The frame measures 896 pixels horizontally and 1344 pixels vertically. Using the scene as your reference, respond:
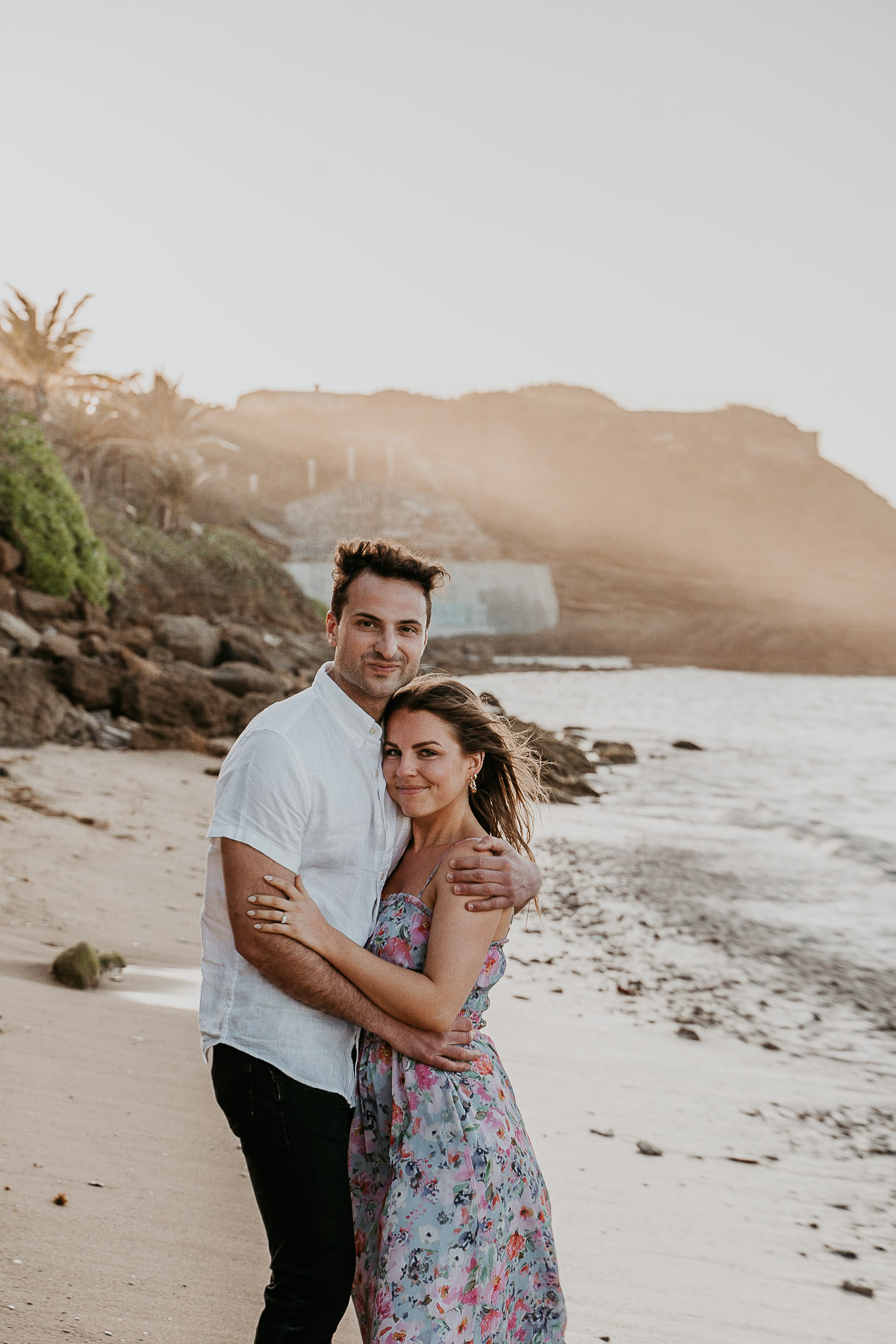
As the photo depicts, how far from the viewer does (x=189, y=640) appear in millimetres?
16562

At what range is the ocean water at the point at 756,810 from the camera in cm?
980

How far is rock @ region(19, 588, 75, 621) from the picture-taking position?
1352cm

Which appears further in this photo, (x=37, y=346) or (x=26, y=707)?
(x=37, y=346)

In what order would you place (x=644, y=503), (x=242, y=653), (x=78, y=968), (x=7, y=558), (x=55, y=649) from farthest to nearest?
(x=644, y=503) < (x=242, y=653) < (x=7, y=558) < (x=55, y=649) < (x=78, y=968)

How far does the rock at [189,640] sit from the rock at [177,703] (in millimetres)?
3484

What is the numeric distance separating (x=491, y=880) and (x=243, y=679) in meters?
13.3

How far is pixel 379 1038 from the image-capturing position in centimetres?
222

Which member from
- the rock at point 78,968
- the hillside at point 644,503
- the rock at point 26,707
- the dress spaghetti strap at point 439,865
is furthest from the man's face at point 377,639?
the hillside at point 644,503

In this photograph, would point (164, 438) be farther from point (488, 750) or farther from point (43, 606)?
point (488, 750)

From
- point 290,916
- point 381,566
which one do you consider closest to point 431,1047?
point 290,916

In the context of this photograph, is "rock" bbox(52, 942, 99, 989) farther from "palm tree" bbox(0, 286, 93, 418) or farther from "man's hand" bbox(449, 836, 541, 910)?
"palm tree" bbox(0, 286, 93, 418)

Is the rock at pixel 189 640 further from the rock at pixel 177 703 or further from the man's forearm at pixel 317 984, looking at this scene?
the man's forearm at pixel 317 984

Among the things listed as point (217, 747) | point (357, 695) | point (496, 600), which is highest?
point (496, 600)

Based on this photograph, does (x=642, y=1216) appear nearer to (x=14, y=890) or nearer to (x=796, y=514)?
(x=14, y=890)
